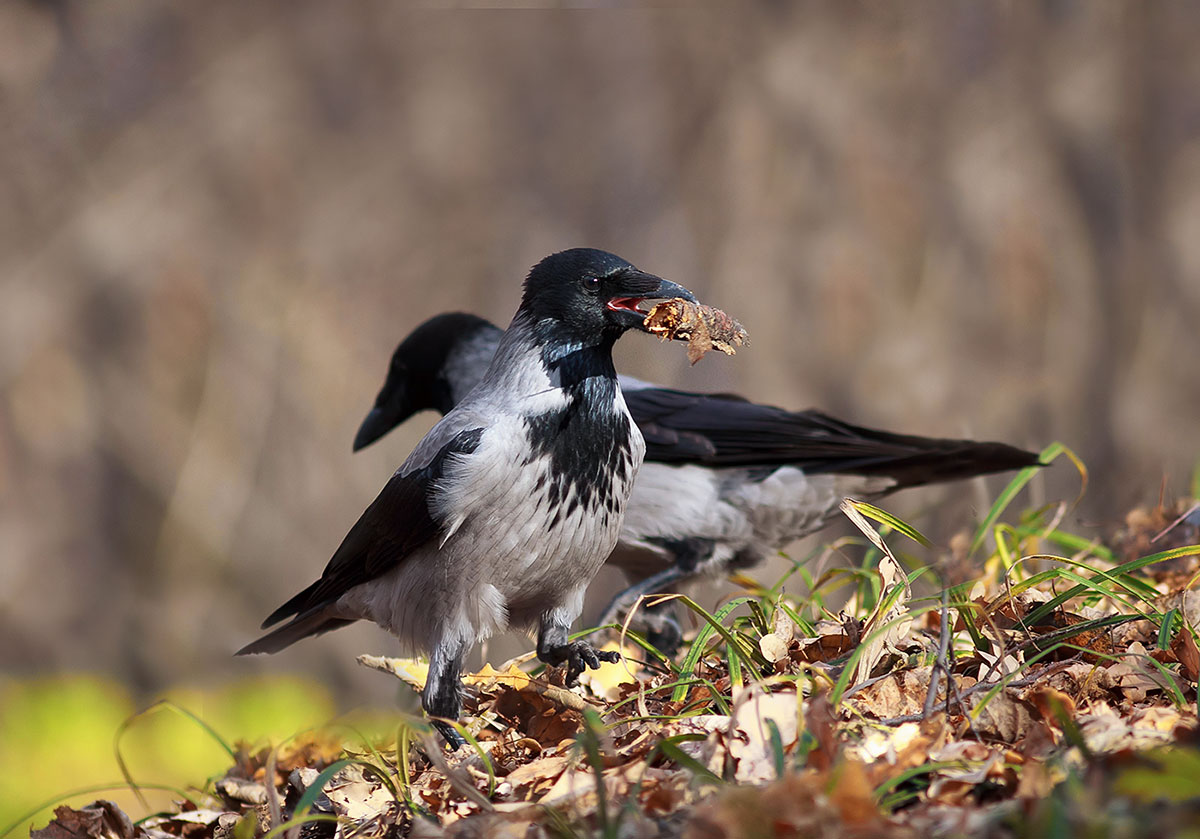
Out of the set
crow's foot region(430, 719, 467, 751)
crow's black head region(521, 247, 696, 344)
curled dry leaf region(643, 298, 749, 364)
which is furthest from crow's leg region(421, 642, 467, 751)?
curled dry leaf region(643, 298, 749, 364)

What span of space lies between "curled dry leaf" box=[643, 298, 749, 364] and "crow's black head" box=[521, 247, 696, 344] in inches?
2.5

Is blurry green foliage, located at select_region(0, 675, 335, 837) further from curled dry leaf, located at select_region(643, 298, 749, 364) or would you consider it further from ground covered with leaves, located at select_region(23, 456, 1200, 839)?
curled dry leaf, located at select_region(643, 298, 749, 364)

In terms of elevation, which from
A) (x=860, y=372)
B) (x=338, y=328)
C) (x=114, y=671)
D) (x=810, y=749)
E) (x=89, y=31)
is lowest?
(x=114, y=671)

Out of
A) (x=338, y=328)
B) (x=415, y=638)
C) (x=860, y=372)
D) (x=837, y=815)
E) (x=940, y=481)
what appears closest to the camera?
(x=837, y=815)

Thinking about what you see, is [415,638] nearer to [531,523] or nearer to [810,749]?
[531,523]

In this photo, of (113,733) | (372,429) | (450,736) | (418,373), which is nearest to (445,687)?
(450,736)

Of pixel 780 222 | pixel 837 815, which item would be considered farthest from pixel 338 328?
pixel 837 815

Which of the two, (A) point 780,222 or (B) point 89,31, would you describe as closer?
(A) point 780,222

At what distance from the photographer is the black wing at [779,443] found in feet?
13.8

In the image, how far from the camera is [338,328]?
8.60m

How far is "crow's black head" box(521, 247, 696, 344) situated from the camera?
258 centimetres

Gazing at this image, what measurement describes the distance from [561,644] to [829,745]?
119cm

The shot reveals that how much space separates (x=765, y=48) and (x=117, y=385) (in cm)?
612

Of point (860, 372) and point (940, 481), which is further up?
point (860, 372)
